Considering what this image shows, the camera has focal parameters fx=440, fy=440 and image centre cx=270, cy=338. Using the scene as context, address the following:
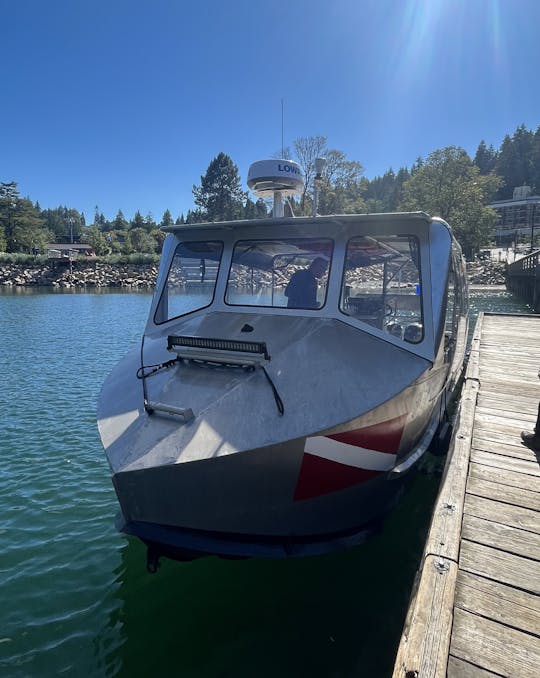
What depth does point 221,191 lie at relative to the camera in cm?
8744

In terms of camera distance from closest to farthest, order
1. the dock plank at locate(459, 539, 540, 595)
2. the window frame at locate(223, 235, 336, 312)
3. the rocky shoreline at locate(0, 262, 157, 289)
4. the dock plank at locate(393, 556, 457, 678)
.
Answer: the dock plank at locate(393, 556, 457, 678), the dock plank at locate(459, 539, 540, 595), the window frame at locate(223, 235, 336, 312), the rocky shoreline at locate(0, 262, 157, 289)

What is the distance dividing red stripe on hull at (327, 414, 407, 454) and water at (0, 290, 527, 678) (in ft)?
2.70

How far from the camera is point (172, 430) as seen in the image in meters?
3.32

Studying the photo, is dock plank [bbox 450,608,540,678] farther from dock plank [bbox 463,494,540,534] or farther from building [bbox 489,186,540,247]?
building [bbox 489,186,540,247]

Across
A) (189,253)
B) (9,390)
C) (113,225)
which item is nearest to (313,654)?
(189,253)

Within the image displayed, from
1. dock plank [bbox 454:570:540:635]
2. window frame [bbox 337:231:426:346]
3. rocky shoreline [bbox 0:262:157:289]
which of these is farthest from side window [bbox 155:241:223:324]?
rocky shoreline [bbox 0:262:157:289]

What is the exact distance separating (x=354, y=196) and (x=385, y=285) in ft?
207

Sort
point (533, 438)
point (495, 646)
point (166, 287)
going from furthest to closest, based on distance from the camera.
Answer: point (166, 287), point (533, 438), point (495, 646)

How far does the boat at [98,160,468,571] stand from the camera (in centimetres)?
311

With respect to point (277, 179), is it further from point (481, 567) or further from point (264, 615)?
point (264, 615)

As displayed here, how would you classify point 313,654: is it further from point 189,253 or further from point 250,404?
point 189,253

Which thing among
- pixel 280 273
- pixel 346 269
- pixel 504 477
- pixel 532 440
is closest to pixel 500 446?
pixel 532 440

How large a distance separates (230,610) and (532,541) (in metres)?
2.52

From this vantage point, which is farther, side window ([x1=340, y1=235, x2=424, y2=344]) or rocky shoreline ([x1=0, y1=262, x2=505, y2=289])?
rocky shoreline ([x1=0, y1=262, x2=505, y2=289])
